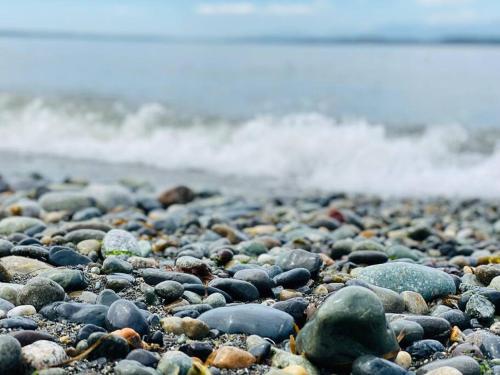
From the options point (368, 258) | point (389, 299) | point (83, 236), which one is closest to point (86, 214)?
point (83, 236)

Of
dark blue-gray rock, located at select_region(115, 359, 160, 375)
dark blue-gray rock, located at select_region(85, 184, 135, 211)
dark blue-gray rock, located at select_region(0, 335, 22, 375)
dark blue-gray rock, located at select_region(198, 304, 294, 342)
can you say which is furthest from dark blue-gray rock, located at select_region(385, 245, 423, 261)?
dark blue-gray rock, located at select_region(85, 184, 135, 211)

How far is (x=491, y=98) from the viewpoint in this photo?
18.9 m

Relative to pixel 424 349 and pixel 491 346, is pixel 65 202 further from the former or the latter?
pixel 491 346

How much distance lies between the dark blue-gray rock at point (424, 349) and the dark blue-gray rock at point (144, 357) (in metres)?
0.95

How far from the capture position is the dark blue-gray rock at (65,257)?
11.0 feet

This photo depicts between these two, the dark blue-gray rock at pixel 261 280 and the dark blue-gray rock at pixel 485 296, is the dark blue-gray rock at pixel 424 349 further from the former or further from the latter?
the dark blue-gray rock at pixel 261 280

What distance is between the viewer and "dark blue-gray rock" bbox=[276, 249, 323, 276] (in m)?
3.36

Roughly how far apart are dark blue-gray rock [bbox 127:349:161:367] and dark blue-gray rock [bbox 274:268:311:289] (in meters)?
1.00

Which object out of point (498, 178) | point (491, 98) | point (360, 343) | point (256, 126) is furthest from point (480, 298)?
point (491, 98)

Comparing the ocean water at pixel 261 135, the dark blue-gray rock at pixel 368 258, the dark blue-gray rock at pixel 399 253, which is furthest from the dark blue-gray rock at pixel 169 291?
the ocean water at pixel 261 135

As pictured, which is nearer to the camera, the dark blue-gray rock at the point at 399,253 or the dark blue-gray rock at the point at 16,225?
the dark blue-gray rock at the point at 399,253

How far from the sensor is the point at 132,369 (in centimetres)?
214

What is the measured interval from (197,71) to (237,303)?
25229mm

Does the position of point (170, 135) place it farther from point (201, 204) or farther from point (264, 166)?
point (201, 204)
